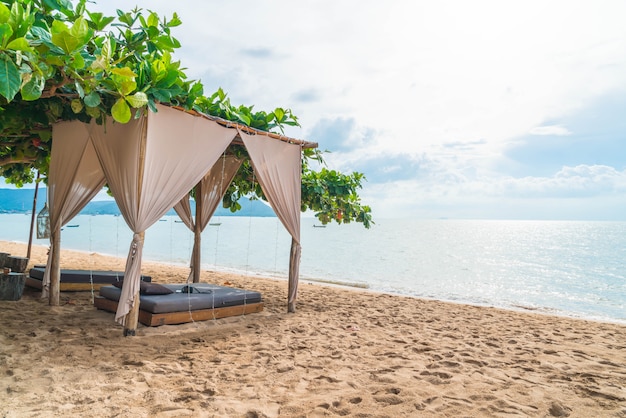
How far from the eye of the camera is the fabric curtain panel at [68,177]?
16.3 feet

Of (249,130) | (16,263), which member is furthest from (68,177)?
(16,263)

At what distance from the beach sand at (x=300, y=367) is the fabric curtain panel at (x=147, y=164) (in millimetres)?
736

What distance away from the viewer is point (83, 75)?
2.81 meters

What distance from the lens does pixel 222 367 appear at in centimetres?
334

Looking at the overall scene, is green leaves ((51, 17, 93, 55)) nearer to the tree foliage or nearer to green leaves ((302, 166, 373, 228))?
the tree foliage

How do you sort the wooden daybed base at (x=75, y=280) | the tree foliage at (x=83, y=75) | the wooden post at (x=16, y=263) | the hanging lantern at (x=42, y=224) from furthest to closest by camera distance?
the hanging lantern at (x=42, y=224) → the wooden post at (x=16, y=263) → the wooden daybed base at (x=75, y=280) → the tree foliage at (x=83, y=75)

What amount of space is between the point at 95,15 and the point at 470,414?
390cm

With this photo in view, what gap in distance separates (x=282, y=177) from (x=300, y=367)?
273 centimetres

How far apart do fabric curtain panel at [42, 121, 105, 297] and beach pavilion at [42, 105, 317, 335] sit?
11 mm

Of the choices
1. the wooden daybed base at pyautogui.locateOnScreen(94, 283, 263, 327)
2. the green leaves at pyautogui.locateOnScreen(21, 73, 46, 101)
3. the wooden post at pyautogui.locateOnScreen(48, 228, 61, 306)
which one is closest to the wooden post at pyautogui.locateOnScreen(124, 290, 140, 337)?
the wooden daybed base at pyautogui.locateOnScreen(94, 283, 263, 327)

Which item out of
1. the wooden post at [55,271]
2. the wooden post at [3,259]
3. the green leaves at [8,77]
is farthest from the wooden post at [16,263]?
Result: the green leaves at [8,77]

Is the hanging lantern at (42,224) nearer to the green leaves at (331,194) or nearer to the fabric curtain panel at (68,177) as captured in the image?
the fabric curtain panel at (68,177)

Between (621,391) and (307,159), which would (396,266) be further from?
(621,391)

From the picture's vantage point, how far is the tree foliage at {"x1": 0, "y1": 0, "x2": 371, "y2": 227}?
2.21 metres
